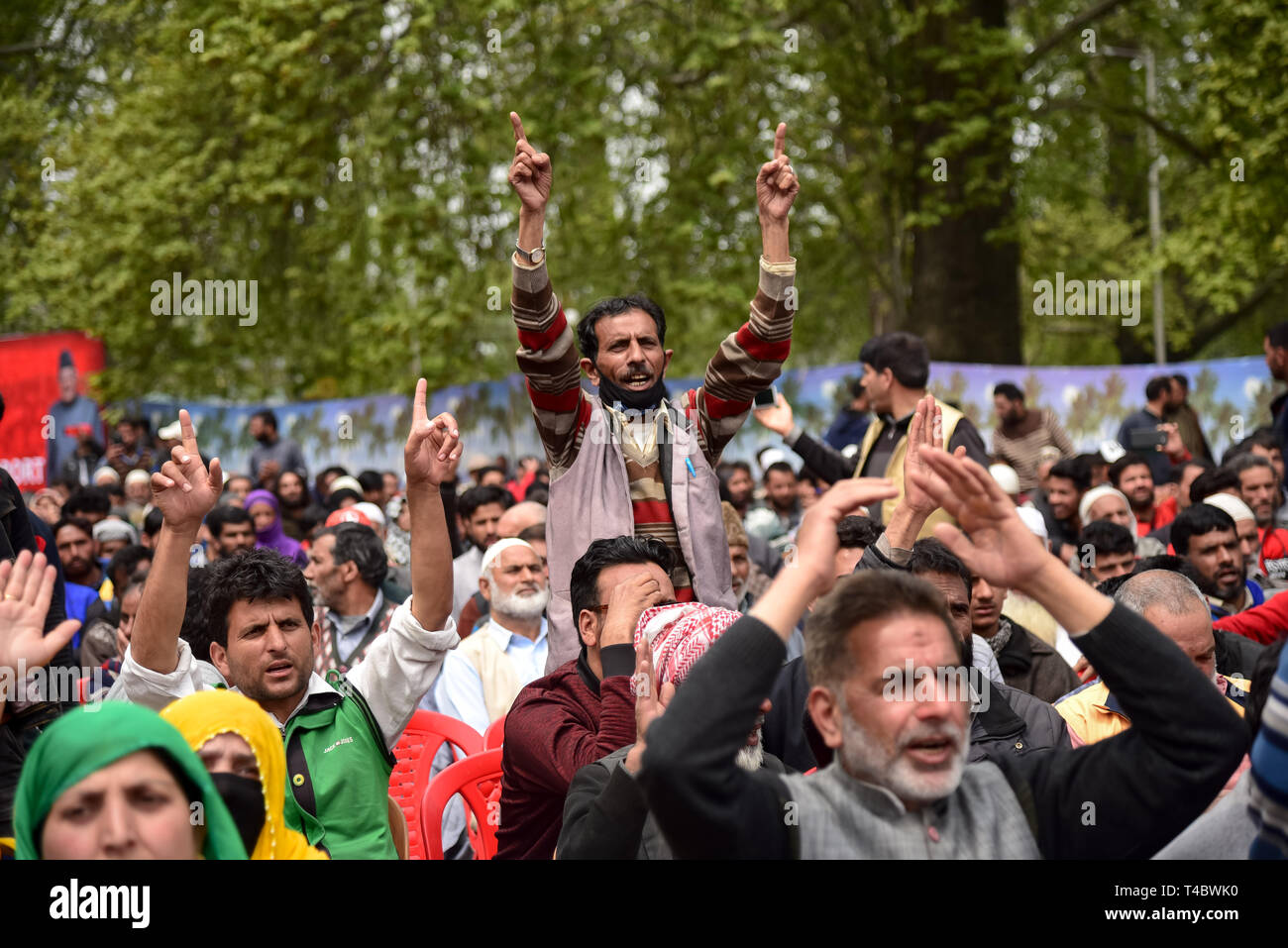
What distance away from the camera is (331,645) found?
6.71 meters

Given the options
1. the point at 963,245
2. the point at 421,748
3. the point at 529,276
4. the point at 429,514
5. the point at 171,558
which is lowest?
the point at 421,748

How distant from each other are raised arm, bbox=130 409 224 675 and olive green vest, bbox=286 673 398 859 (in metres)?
0.40

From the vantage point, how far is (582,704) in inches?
152

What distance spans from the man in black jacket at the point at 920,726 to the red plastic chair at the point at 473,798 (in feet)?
7.53

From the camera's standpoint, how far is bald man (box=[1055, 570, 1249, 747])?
441 centimetres

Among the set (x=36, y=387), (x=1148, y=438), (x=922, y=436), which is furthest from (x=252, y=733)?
(x=36, y=387)

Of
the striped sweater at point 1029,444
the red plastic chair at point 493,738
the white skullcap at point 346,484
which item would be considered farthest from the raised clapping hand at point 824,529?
the striped sweater at point 1029,444

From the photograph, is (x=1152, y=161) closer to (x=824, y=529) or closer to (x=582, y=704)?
(x=582, y=704)

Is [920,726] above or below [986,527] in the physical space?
below

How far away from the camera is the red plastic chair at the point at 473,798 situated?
15.7 feet

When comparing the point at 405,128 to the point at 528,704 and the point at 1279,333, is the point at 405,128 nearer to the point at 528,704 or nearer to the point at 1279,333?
the point at 1279,333

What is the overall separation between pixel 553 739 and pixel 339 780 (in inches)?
22.8

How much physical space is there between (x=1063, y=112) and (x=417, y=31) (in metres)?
7.36

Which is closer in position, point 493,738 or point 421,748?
point 493,738
